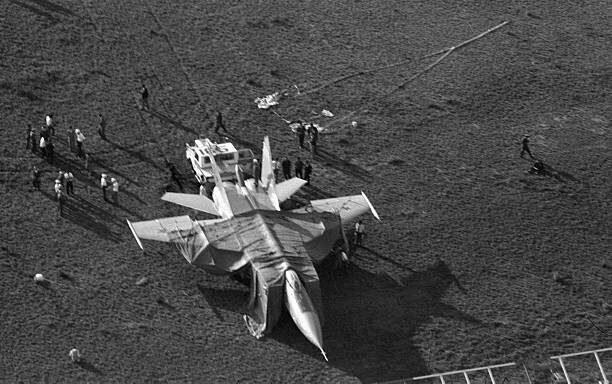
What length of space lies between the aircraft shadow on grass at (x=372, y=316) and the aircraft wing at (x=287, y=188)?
192 inches

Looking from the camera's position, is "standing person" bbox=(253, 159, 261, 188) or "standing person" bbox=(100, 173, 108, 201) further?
"standing person" bbox=(100, 173, 108, 201)

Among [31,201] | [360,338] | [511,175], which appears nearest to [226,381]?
[360,338]

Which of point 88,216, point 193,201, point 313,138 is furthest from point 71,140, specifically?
point 313,138

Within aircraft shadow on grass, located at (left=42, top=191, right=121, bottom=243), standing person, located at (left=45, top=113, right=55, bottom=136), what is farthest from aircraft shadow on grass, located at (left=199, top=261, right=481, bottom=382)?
standing person, located at (left=45, top=113, right=55, bottom=136)

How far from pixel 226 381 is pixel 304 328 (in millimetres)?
4420

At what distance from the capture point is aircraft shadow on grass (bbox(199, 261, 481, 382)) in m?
51.1

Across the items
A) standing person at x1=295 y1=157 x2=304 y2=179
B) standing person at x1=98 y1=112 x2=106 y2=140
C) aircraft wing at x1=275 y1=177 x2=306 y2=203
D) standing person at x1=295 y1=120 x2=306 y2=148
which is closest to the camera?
aircraft wing at x1=275 y1=177 x2=306 y2=203

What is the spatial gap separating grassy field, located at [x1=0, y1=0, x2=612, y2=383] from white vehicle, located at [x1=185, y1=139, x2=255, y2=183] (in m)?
1.59

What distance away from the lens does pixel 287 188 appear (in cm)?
5984

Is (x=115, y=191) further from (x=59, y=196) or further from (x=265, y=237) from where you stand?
(x=265, y=237)

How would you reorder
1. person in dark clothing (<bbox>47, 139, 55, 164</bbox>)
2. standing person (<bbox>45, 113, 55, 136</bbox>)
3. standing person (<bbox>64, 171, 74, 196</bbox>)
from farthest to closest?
1. standing person (<bbox>45, 113, 55, 136</bbox>)
2. person in dark clothing (<bbox>47, 139, 55, 164</bbox>)
3. standing person (<bbox>64, 171, 74, 196</bbox>)

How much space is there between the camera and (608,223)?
64250 millimetres

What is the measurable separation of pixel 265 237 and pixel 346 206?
6703 mm

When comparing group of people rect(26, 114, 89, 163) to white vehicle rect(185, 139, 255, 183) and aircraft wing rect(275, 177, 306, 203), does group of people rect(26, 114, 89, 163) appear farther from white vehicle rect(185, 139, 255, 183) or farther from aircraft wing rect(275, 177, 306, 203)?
aircraft wing rect(275, 177, 306, 203)
